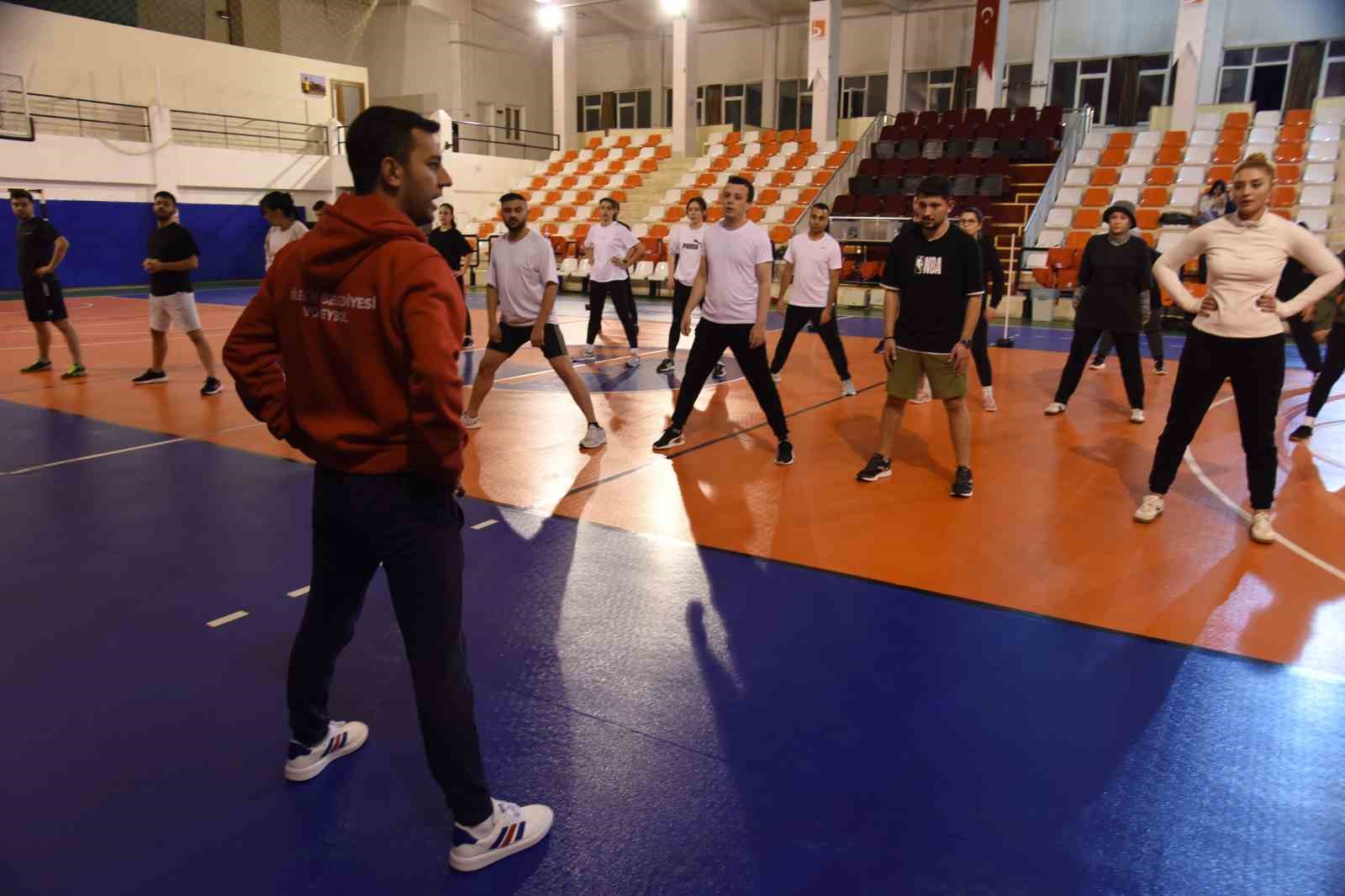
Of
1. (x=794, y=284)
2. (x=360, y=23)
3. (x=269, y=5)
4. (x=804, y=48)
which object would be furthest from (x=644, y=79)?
(x=794, y=284)

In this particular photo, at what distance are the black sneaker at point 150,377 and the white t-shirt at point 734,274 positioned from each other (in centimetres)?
653

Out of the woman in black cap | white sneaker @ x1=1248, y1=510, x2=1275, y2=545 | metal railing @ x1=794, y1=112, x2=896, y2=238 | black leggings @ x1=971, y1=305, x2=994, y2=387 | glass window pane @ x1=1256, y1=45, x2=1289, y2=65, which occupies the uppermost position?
glass window pane @ x1=1256, y1=45, x2=1289, y2=65

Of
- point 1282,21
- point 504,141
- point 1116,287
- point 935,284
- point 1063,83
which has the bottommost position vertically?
point 1116,287

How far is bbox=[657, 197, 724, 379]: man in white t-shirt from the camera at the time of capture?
32.9 feet

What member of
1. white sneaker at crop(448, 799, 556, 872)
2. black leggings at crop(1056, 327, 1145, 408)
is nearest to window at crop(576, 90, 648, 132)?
black leggings at crop(1056, 327, 1145, 408)

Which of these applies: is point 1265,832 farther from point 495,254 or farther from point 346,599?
point 495,254

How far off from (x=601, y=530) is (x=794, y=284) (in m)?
4.78

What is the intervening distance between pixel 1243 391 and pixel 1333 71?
992 inches

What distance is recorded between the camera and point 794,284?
930 centimetres

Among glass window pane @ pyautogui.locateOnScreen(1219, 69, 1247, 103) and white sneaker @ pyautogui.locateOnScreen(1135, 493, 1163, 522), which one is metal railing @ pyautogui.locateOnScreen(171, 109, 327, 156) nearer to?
white sneaker @ pyautogui.locateOnScreen(1135, 493, 1163, 522)

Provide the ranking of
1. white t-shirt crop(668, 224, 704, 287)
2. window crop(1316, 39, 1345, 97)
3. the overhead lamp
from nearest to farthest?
white t-shirt crop(668, 224, 704, 287), window crop(1316, 39, 1345, 97), the overhead lamp

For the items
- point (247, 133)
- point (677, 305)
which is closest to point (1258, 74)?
point (677, 305)

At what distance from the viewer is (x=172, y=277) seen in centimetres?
906

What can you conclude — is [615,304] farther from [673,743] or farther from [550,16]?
[550,16]
